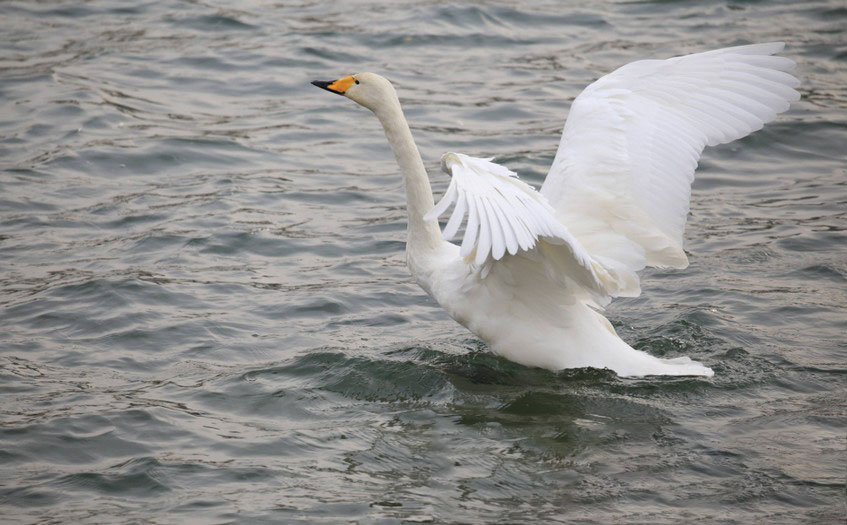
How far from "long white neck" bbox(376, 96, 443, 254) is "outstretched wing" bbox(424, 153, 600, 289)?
3.97 ft

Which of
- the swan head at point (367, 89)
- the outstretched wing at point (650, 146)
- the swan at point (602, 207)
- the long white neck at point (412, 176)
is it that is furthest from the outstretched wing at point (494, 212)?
the swan head at point (367, 89)

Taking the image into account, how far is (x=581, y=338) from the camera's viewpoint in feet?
23.4

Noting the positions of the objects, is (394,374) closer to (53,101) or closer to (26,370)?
(26,370)

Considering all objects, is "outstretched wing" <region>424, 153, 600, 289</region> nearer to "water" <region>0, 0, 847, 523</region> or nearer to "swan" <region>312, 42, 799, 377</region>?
"swan" <region>312, 42, 799, 377</region>

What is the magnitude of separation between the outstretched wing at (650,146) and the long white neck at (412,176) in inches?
29.6

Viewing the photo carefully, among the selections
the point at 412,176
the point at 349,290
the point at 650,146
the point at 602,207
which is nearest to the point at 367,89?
the point at 412,176

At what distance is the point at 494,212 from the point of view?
5488 mm

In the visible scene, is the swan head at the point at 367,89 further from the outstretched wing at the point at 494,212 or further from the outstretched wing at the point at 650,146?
the outstretched wing at the point at 494,212

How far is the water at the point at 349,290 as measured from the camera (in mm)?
5945

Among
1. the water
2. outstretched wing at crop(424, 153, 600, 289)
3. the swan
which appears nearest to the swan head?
the swan

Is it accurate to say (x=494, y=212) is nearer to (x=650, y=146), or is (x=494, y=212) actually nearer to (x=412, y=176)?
(x=412, y=176)

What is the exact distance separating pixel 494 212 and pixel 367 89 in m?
2.11

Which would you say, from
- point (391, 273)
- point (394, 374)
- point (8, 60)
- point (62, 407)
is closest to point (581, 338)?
point (394, 374)

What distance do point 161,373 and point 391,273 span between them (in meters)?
2.40
